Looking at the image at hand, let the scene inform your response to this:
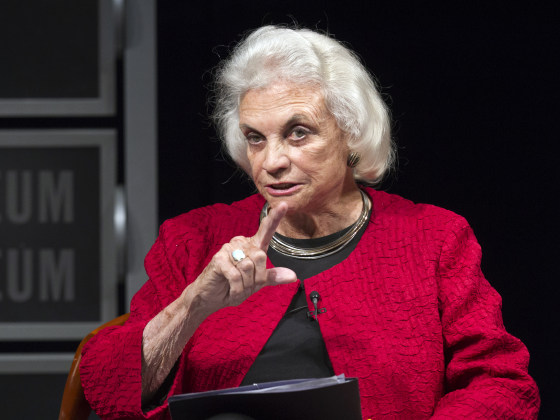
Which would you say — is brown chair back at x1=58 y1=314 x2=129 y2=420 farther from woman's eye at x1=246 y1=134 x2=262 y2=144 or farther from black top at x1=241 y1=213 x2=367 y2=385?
woman's eye at x1=246 y1=134 x2=262 y2=144

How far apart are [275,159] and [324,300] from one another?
358 mm

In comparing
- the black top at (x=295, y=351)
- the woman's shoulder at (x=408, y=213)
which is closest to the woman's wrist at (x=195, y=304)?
the black top at (x=295, y=351)

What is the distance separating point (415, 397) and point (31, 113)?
5.90ft

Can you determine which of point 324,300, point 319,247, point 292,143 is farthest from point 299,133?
point 324,300

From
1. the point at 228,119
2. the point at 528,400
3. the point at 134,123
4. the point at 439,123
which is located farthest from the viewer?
the point at 134,123

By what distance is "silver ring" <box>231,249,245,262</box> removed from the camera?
1.53 metres

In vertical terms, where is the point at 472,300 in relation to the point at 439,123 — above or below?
below

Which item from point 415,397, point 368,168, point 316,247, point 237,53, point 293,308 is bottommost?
point 415,397

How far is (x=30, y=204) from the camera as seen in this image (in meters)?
2.82

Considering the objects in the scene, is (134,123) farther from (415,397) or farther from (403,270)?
(415,397)

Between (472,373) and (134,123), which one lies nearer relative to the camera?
(472,373)

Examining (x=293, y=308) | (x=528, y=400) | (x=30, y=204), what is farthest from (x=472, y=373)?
(x=30, y=204)

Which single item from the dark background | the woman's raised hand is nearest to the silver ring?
the woman's raised hand

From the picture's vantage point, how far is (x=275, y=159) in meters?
1.76
